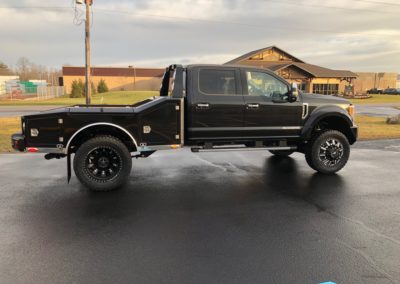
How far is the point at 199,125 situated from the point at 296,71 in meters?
42.5

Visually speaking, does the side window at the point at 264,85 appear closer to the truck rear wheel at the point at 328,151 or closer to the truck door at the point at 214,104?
the truck door at the point at 214,104

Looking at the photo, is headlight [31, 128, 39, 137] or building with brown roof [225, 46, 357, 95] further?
building with brown roof [225, 46, 357, 95]

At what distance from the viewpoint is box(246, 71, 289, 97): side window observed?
693 cm

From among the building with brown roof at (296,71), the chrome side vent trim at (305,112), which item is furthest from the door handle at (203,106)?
the building with brown roof at (296,71)

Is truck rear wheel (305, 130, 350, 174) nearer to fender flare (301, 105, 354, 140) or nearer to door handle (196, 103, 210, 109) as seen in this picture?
fender flare (301, 105, 354, 140)

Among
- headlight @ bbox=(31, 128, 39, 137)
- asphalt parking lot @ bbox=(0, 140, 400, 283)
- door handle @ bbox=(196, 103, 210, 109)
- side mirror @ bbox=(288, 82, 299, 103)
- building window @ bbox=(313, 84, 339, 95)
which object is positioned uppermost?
building window @ bbox=(313, 84, 339, 95)

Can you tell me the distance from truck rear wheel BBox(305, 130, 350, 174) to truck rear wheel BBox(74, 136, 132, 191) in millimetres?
3696

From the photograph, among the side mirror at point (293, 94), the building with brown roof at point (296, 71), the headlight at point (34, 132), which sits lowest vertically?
the headlight at point (34, 132)

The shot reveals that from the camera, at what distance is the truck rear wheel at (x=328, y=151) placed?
23.8ft

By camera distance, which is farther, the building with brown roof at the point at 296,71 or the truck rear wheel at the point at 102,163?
the building with brown roof at the point at 296,71

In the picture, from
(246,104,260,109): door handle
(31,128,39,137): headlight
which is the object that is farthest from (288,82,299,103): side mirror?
(31,128,39,137): headlight

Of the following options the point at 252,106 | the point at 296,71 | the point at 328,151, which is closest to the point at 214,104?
the point at 252,106

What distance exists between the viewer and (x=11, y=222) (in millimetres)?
4613

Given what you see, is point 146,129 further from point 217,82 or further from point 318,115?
point 318,115
